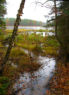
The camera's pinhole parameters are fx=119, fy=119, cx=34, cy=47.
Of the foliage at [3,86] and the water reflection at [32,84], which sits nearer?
the foliage at [3,86]

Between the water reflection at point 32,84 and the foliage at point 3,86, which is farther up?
the foliage at point 3,86

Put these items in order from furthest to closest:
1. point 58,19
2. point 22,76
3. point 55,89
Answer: point 58,19 → point 22,76 → point 55,89

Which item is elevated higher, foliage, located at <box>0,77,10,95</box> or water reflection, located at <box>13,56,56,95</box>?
foliage, located at <box>0,77,10,95</box>

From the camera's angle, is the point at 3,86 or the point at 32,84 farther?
the point at 32,84

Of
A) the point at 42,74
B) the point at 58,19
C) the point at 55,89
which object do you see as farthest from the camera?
the point at 58,19

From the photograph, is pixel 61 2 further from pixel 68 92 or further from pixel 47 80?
pixel 68 92

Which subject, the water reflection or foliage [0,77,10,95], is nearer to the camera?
foliage [0,77,10,95]

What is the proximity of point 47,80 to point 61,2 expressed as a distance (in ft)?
27.1

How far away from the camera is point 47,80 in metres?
10.0

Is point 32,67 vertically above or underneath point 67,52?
underneath

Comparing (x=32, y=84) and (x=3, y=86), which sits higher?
(x=3, y=86)

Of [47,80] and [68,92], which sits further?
[47,80]

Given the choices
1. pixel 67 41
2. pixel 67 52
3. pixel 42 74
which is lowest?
pixel 42 74

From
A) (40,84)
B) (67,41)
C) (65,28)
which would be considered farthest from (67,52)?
(40,84)
